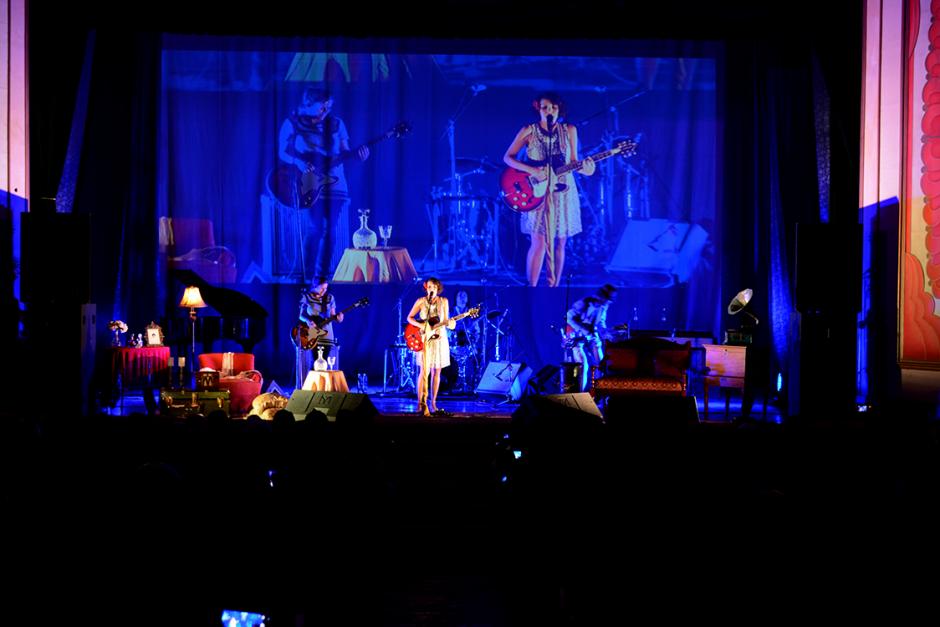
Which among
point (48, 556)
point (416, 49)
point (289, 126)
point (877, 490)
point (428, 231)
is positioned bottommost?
point (48, 556)

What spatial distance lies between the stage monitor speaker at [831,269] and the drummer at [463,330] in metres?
3.94

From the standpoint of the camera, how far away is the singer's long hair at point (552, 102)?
1174 cm

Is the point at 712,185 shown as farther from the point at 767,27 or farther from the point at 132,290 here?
the point at 132,290

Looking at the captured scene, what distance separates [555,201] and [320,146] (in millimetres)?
3432

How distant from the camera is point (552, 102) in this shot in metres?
11.8

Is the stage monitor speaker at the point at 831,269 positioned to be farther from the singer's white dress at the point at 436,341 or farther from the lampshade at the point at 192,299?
the lampshade at the point at 192,299

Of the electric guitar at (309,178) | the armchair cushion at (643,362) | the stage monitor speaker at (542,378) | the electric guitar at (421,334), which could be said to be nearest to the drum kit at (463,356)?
the stage monitor speaker at (542,378)

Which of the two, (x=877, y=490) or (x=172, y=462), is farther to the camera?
(x=172, y=462)

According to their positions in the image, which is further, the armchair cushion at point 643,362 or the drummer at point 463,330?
the drummer at point 463,330

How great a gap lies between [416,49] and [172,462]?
29.9 feet

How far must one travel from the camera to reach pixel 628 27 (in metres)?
11.2

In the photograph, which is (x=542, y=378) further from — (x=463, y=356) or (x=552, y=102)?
(x=552, y=102)

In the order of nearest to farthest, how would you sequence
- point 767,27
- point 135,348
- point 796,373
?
1. point 796,373
2. point 135,348
3. point 767,27

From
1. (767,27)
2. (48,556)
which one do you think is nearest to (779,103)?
(767,27)
